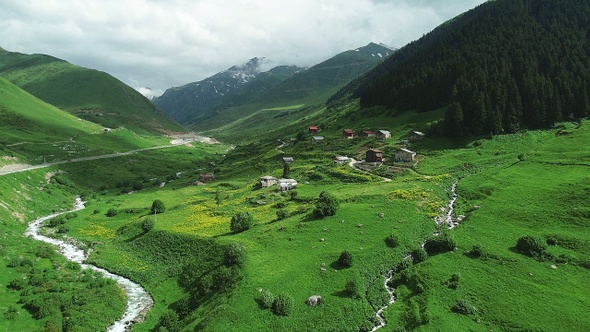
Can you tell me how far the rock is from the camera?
157 feet

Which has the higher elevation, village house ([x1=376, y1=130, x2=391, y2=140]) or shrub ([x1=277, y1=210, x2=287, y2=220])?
village house ([x1=376, y1=130, x2=391, y2=140])

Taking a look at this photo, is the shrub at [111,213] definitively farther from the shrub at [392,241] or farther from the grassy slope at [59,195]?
the shrub at [392,241]

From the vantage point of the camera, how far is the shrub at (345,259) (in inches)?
2168

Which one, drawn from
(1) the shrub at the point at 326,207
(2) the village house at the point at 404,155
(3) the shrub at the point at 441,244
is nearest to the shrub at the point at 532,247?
(3) the shrub at the point at 441,244

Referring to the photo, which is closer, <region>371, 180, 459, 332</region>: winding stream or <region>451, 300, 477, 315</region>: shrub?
<region>451, 300, 477, 315</region>: shrub

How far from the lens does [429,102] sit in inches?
5965

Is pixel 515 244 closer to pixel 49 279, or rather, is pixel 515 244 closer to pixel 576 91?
pixel 49 279

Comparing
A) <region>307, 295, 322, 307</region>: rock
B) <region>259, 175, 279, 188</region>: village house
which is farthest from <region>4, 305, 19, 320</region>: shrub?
<region>259, 175, 279, 188</region>: village house

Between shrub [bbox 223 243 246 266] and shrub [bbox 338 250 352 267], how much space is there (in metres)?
15.3

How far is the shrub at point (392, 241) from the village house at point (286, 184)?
45.6 meters

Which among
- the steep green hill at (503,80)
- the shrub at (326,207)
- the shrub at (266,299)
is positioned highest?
the steep green hill at (503,80)

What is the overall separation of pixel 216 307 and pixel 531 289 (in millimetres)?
41739

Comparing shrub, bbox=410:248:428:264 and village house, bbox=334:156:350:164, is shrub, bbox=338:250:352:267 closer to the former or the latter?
shrub, bbox=410:248:428:264

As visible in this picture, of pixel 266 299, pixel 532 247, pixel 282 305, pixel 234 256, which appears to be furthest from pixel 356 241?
pixel 532 247
